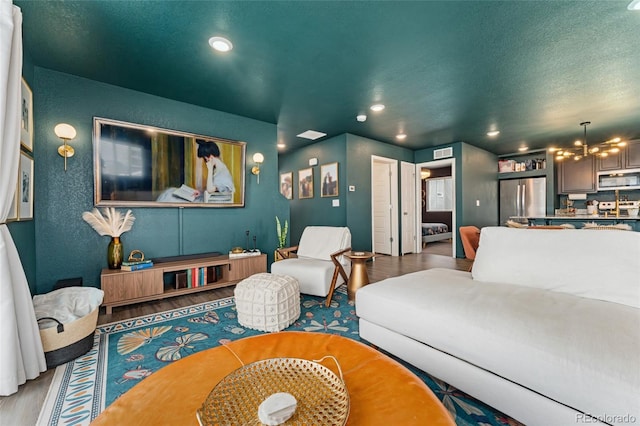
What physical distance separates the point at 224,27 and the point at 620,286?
122 inches

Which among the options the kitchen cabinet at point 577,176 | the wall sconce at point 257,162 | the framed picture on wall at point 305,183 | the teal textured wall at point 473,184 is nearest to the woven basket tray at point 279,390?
the wall sconce at point 257,162

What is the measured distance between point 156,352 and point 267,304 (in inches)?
33.4

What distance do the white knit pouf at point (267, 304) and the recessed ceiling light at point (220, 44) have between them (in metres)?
2.09

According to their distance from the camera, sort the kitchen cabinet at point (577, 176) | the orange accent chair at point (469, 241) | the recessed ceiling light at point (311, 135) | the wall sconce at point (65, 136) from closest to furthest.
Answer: the wall sconce at point (65, 136) → the orange accent chair at point (469, 241) → the recessed ceiling light at point (311, 135) → the kitchen cabinet at point (577, 176)

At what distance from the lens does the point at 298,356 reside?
1.11 metres

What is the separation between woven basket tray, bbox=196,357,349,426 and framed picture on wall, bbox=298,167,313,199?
4811 mm

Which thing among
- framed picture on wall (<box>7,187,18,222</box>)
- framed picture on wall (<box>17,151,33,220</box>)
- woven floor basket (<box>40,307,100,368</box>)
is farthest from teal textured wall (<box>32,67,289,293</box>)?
woven floor basket (<box>40,307,100,368</box>)

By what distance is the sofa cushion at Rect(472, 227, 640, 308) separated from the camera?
1474mm

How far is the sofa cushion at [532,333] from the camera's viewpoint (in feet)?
3.17

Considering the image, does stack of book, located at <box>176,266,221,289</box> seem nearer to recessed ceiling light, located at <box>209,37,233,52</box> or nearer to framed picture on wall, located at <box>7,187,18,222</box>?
framed picture on wall, located at <box>7,187,18,222</box>

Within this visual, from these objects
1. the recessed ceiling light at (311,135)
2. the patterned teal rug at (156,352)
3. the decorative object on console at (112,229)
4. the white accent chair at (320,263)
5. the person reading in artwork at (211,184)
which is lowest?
the patterned teal rug at (156,352)

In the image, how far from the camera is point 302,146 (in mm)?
5895

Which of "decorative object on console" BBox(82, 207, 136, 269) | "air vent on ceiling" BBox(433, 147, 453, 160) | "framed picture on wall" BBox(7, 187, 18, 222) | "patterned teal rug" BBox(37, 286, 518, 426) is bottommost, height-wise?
"patterned teal rug" BBox(37, 286, 518, 426)

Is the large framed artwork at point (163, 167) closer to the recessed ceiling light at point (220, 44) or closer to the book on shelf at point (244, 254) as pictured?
the book on shelf at point (244, 254)
